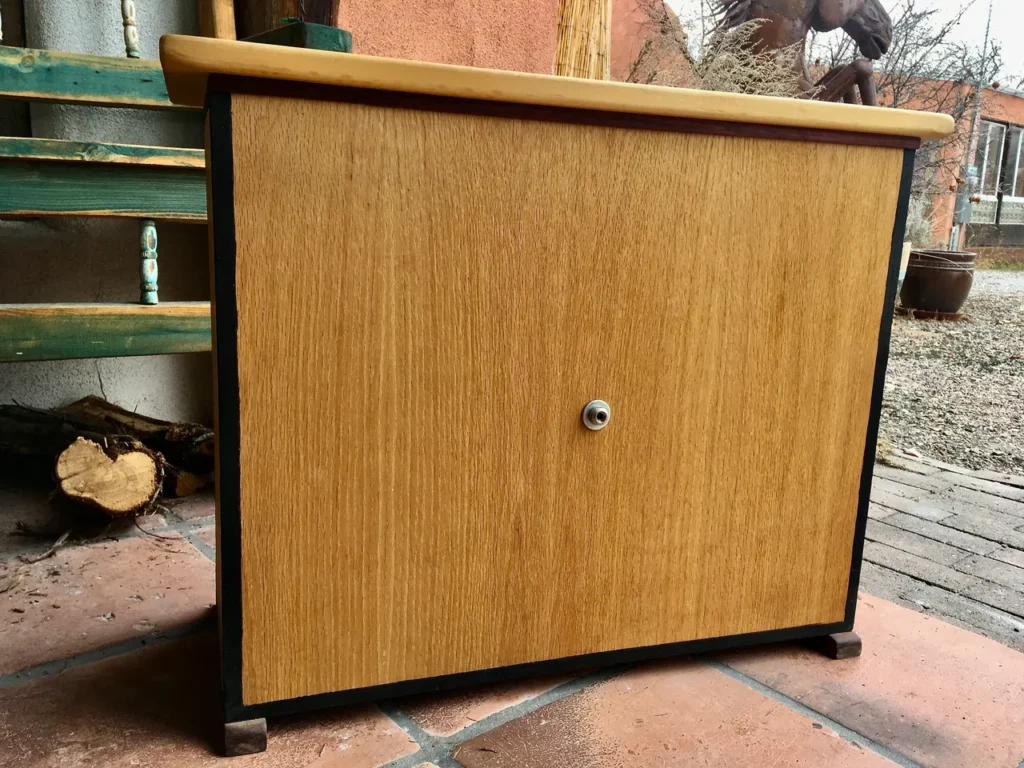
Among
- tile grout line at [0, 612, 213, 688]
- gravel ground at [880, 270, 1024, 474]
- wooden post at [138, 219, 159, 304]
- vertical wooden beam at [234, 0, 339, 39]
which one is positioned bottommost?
→ gravel ground at [880, 270, 1024, 474]

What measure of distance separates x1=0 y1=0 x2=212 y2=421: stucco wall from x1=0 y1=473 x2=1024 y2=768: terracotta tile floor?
2.58ft

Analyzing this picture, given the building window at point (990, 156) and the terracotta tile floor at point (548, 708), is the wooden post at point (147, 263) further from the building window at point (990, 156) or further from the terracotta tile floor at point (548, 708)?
the building window at point (990, 156)

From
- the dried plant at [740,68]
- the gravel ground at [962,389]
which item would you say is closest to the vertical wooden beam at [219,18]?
the dried plant at [740,68]

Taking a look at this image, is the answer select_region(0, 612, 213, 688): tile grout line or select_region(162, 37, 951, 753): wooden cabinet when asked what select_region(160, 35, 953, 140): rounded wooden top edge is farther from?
select_region(0, 612, 213, 688): tile grout line

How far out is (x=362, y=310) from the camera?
922 mm

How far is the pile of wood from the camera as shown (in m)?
1.65

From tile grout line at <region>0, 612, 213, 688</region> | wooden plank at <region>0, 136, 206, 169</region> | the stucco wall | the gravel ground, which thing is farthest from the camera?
the gravel ground

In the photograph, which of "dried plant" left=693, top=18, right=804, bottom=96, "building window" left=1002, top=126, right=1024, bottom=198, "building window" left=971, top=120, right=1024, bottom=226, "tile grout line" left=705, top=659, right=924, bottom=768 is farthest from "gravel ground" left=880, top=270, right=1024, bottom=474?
"building window" left=1002, top=126, right=1024, bottom=198

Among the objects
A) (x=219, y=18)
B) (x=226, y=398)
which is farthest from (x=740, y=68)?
(x=226, y=398)

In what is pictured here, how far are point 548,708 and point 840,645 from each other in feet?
1.56

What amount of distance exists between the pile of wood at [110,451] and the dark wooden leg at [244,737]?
85cm

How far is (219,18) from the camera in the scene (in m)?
1.93

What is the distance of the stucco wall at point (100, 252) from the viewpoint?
1902mm

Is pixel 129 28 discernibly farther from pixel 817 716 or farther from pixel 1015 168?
pixel 1015 168
